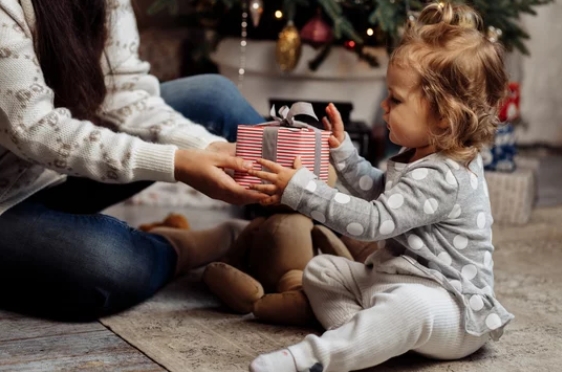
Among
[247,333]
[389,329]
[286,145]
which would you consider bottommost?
[247,333]

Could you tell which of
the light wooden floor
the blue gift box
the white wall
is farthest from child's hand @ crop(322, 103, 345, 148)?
the white wall

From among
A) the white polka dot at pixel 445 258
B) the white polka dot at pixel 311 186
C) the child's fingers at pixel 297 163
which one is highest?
the child's fingers at pixel 297 163

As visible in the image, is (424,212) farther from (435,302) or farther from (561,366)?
(561,366)

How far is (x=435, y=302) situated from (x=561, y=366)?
23cm

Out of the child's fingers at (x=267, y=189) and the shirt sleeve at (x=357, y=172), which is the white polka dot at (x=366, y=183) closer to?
the shirt sleeve at (x=357, y=172)

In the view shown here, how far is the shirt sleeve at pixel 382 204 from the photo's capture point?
1140mm

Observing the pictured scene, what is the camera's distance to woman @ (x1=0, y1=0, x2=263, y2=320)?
1.24 metres

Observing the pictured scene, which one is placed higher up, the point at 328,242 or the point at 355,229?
the point at 355,229

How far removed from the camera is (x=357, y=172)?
4.34ft

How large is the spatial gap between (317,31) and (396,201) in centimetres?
130

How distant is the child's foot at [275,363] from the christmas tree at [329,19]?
1.25 metres

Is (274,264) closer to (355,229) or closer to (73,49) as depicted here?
(355,229)

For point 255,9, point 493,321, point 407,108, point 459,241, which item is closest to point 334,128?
point 407,108

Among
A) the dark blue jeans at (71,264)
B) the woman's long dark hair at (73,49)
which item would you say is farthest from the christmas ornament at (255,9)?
the dark blue jeans at (71,264)
